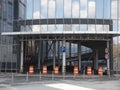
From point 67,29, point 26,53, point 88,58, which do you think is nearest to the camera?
point 67,29

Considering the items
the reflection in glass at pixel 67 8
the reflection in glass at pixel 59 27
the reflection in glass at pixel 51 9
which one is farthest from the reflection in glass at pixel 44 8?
the reflection in glass at pixel 67 8

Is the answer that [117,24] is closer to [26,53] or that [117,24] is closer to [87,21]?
[87,21]

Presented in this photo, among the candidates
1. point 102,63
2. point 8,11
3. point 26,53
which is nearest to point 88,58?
point 102,63

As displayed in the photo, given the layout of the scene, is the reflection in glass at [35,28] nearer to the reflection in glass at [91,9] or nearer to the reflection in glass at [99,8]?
the reflection in glass at [91,9]

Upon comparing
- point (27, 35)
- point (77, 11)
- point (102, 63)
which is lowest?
point (102, 63)

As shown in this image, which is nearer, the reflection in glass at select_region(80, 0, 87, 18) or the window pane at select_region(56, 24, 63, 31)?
the window pane at select_region(56, 24, 63, 31)

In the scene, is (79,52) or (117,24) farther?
(79,52)

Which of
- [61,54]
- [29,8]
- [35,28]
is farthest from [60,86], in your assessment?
[61,54]

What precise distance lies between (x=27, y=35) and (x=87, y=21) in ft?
27.4

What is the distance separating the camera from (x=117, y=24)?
163 feet

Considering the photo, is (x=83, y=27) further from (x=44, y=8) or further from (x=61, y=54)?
(x=61, y=54)

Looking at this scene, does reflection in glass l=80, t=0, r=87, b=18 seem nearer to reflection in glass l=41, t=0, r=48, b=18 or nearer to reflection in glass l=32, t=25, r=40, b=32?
reflection in glass l=41, t=0, r=48, b=18

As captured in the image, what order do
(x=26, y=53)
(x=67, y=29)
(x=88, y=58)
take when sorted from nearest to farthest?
(x=67, y=29)
(x=26, y=53)
(x=88, y=58)

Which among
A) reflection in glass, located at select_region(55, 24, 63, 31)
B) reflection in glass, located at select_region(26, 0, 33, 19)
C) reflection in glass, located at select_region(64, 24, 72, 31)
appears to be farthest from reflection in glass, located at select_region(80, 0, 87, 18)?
reflection in glass, located at select_region(26, 0, 33, 19)
